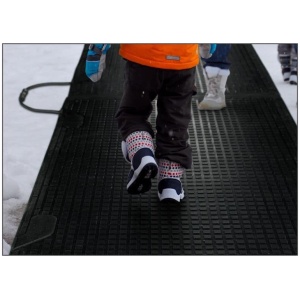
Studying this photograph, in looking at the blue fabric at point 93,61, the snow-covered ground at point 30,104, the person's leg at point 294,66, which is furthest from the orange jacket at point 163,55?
the person's leg at point 294,66

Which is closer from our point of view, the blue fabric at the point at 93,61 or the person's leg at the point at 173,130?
the person's leg at the point at 173,130

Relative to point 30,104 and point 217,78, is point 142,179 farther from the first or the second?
point 30,104

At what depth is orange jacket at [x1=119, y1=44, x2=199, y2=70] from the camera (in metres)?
2.25

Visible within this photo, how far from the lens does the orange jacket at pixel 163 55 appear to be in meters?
2.25

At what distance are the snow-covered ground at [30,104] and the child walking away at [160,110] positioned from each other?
527 mm

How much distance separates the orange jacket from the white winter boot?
113 centimetres

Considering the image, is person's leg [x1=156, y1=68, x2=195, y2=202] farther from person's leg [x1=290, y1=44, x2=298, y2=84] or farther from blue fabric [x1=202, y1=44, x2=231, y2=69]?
person's leg [x1=290, y1=44, x2=298, y2=84]

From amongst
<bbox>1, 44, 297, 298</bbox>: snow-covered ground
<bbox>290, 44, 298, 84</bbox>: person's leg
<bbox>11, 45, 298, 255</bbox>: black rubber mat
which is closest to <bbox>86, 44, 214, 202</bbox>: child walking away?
<bbox>11, 45, 298, 255</bbox>: black rubber mat

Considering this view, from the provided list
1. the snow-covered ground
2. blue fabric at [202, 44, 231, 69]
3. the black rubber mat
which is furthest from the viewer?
blue fabric at [202, 44, 231, 69]

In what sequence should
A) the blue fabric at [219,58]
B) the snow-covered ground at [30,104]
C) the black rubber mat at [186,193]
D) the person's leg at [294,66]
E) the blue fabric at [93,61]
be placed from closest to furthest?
1. the black rubber mat at [186,193]
2. the blue fabric at [93,61]
3. the snow-covered ground at [30,104]
4. the blue fabric at [219,58]
5. the person's leg at [294,66]

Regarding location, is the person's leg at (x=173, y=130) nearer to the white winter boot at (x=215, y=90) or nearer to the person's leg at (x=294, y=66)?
the white winter boot at (x=215, y=90)

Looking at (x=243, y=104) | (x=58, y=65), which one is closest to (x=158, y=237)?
(x=243, y=104)

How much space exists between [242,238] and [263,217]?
0.19 metres

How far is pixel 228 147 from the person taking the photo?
298 cm
